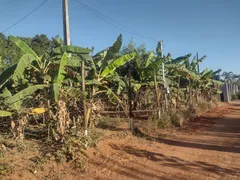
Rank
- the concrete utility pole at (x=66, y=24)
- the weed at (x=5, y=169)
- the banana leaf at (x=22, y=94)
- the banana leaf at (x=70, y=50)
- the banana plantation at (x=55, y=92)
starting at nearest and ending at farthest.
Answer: the weed at (x=5, y=169), the banana leaf at (x=22, y=94), the banana plantation at (x=55, y=92), the banana leaf at (x=70, y=50), the concrete utility pole at (x=66, y=24)

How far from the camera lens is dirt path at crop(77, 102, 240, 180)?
5.60 m

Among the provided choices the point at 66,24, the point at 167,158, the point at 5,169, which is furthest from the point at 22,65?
the point at 167,158

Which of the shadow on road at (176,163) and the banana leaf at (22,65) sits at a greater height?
the banana leaf at (22,65)

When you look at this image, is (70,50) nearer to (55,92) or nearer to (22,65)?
(22,65)

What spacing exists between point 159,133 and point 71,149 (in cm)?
420

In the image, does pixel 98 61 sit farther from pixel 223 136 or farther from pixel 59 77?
pixel 223 136

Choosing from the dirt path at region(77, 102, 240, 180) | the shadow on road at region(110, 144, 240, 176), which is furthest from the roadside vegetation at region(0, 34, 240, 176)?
the shadow on road at region(110, 144, 240, 176)

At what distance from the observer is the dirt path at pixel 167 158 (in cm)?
560

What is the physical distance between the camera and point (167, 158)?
22.0 feet

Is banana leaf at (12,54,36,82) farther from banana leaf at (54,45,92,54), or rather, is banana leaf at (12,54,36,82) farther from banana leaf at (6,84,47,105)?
banana leaf at (54,45,92,54)

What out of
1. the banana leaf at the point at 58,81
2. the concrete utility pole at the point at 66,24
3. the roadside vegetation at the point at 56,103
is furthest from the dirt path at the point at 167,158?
the concrete utility pole at the point at 66,24

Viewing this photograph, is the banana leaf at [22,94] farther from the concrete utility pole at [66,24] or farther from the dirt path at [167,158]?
the concrete utility pole at [66,24]

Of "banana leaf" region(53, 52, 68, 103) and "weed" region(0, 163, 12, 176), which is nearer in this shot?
"weed" region(0, 163, 12, 176)

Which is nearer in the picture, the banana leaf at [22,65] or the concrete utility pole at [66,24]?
the banana leaf at [22,65]
